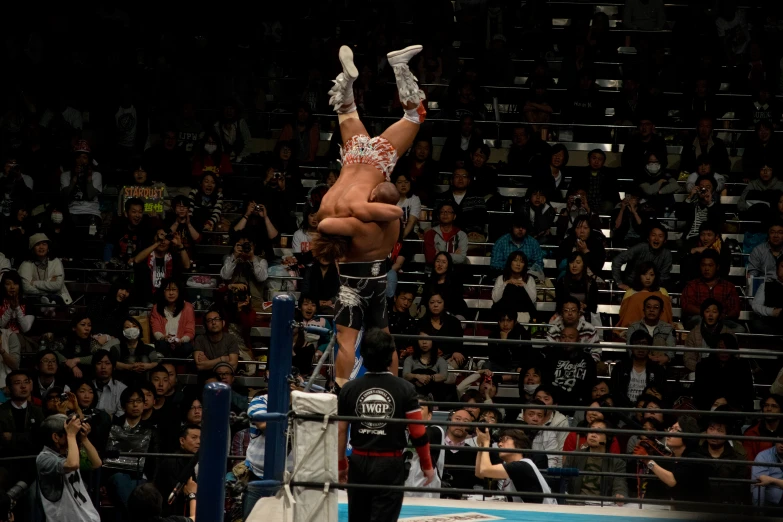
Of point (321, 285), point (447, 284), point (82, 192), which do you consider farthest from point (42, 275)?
point (447, 284)

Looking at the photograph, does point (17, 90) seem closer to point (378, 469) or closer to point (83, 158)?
point (83, 158)

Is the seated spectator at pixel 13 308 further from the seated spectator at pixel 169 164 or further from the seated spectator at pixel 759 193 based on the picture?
the seated spectator at pixel 759 193

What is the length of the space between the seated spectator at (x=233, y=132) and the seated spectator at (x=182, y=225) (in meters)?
1.74

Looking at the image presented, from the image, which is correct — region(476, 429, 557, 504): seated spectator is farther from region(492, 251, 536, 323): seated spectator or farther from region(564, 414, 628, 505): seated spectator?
region(492, 251, 536, 323): seated spectator

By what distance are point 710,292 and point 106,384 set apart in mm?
5386

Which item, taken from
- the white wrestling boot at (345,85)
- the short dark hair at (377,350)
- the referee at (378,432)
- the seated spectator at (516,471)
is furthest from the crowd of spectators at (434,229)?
the white wrestling boot at (345,85)

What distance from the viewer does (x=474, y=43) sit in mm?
14305

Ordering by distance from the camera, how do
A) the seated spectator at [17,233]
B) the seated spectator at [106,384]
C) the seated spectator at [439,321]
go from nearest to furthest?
the seated spectator at [106,384] < the seated spectator at [439,321] < the seated spectator at [17,233]

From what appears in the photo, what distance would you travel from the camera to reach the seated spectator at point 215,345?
9844 millimetres

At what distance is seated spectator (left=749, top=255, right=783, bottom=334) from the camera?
10.5 metres

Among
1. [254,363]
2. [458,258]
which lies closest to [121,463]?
[254,363]

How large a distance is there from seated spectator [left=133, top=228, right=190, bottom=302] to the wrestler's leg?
4796mm

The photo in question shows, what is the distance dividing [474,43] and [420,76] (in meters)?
1.07

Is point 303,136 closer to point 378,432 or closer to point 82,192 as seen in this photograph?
point 82,192
